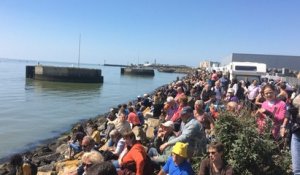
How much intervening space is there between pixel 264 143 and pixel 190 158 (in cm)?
151

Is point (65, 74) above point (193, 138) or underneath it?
underneath

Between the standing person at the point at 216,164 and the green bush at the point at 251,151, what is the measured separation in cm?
34

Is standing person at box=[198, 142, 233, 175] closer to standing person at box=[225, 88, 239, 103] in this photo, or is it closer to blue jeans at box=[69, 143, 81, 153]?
standing person at box=[225, 88, 239, 103]

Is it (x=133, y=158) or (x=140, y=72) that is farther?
(x=140, y=72)

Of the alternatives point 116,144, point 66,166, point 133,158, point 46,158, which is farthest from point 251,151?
point 46,158

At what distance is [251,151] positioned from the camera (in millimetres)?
6395

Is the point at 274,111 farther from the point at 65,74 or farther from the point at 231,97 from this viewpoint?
the point at 65,74

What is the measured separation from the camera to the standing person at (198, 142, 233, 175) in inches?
239

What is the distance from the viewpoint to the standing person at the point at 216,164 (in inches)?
239

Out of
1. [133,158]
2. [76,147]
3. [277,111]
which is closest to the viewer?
[133,158]

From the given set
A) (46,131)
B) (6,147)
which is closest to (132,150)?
(6,147)

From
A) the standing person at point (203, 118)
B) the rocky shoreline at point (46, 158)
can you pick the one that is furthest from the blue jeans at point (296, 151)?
the rocky shoreline at point (46, 158)

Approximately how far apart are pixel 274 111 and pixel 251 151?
5.36 feet

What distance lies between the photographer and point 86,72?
235ft
